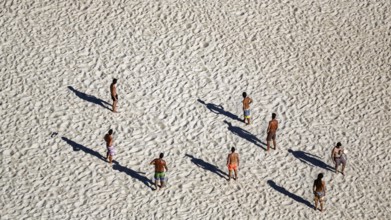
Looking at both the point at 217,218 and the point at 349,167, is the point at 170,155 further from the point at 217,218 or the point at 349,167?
the point at 349,167

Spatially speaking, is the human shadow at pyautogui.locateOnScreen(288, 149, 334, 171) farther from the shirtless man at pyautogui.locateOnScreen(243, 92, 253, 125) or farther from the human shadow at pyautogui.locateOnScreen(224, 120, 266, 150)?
the shirtless man at pyautogui.locateOnScreen(243, 92, 253, 125)

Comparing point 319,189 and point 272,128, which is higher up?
point 272,128

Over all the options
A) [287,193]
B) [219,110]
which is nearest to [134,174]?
[219,110]

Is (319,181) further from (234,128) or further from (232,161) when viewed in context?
(234,128)

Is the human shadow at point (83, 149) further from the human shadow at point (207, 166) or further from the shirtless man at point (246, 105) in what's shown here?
the shirtless man at point (246, 105)

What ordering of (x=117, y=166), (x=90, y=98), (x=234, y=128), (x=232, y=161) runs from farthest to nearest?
(x=90, y=98) → (x=234, y=128) → (x=117, y=166) → (x=232, y=161)

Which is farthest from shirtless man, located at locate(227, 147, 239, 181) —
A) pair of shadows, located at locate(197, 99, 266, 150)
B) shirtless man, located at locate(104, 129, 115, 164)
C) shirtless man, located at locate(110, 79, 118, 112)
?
shirtless man, located at locate(110, 79, 118, 112)
